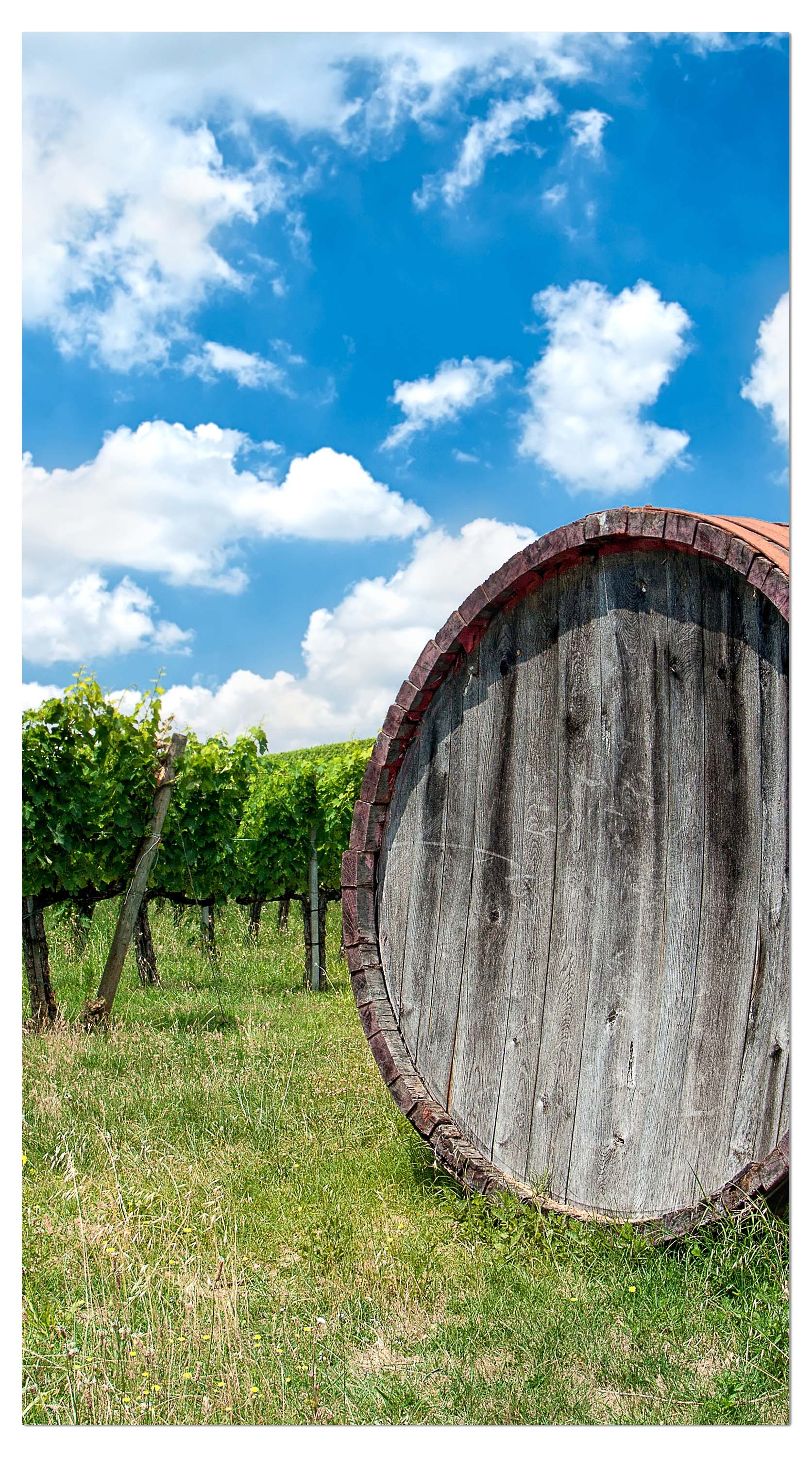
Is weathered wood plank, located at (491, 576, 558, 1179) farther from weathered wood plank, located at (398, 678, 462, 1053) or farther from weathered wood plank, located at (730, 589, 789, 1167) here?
weathered wood plank, located at (730, 589, 789, 1167)

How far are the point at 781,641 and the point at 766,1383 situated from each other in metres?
1.84

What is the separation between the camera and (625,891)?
2912 mm

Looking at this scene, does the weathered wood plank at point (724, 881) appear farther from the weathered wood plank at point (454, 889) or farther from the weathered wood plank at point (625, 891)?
the weathered wood plank at point (454, 889)

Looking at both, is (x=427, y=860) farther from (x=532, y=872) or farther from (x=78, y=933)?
(x=78, y=933)

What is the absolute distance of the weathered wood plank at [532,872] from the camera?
3111 mm

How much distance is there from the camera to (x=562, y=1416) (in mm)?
2264

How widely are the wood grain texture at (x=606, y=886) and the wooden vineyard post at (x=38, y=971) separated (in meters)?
3.99

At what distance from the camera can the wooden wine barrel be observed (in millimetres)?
2607

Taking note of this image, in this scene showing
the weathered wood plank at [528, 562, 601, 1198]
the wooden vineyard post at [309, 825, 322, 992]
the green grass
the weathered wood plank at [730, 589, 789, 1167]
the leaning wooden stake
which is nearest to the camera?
the green grass

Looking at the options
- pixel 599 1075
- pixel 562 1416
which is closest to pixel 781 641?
pixel 599 1075

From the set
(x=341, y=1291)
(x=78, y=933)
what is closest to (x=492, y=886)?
(x=341, y=1291)

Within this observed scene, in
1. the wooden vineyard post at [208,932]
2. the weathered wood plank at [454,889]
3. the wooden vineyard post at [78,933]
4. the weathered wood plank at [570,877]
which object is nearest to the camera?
the weathered wood plank at [570,877]

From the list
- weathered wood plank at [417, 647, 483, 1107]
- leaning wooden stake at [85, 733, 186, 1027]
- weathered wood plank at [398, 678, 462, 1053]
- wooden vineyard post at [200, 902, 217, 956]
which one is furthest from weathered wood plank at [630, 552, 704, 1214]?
wooden vineyard post at [200, 902, 217, 956]

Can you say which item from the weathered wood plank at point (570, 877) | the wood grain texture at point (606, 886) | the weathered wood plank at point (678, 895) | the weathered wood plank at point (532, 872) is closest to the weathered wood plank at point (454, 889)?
the wood grain texture at point (606, 886)
